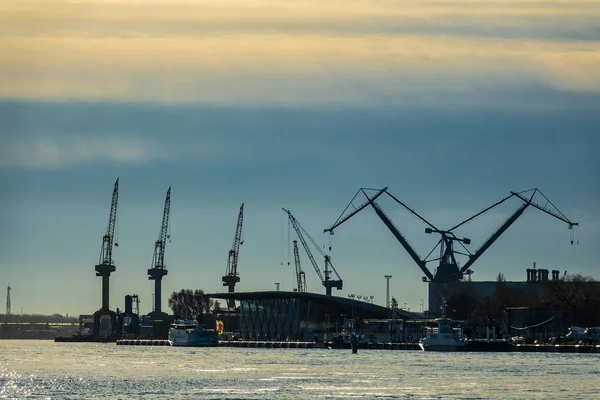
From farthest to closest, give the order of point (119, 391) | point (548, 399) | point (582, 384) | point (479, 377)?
1. point (479, 377)
2. point (582, 384)
3. point (119, 391)
4. point (548, 399)

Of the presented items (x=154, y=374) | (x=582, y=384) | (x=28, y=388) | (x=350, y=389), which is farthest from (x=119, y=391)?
(x=582, y=384)

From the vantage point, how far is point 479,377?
16750cm

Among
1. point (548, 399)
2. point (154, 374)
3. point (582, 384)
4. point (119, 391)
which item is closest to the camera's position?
point (548, 399)

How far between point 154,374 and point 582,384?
50.6 metres

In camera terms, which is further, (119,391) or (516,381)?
(516,381)

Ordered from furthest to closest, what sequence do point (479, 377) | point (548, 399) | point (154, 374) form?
point (154, 374), point (479, 377), point (548, 399)

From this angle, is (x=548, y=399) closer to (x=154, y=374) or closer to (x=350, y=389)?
(x=350, y=389)

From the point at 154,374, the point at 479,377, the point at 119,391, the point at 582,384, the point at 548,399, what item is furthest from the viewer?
the point at 154,374

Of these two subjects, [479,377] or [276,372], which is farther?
[276,372]

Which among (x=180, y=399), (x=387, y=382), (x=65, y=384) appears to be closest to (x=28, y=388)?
(x=65, y=384)

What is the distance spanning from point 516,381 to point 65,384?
45.5 m

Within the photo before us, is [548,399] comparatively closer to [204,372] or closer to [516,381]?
[516,381]

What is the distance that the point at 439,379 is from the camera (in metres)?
163

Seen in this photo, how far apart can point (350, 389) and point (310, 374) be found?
97.3 ft
